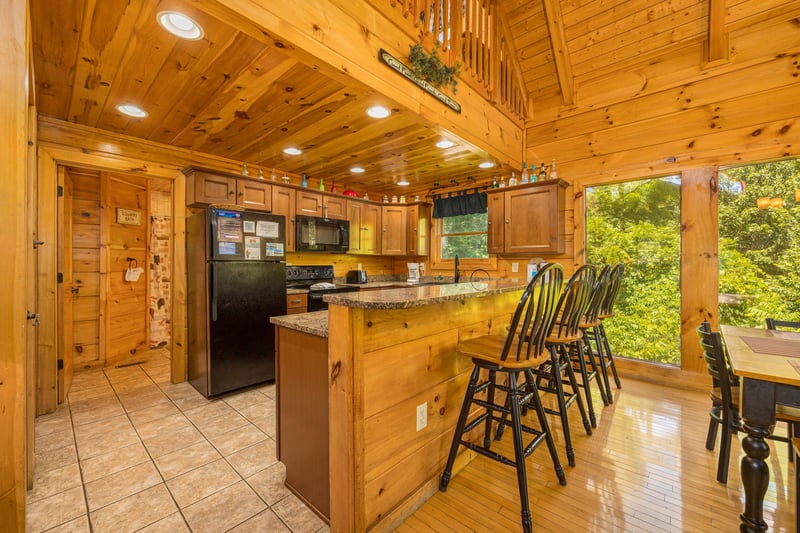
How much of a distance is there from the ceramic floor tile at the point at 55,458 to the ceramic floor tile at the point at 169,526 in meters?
0.97

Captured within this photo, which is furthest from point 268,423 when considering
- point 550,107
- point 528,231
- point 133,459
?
point 550,107

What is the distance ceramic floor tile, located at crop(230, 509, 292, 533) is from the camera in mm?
1479

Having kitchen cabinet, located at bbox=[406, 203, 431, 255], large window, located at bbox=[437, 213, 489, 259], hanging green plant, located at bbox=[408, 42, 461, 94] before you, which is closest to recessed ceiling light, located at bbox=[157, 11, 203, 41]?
hanging green plant, located at bbox=[408, 42, 461, 94]

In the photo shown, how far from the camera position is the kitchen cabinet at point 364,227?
15.0ft

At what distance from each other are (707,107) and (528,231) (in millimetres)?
1859

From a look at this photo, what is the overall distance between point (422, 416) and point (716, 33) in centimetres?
401

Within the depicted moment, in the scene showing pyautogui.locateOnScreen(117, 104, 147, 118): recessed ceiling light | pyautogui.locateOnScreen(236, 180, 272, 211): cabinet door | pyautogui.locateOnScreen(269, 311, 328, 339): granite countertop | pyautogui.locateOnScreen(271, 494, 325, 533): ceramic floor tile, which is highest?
pyautogui.locateOnScreen(117, 104, 147, 118): recessed ceiling light

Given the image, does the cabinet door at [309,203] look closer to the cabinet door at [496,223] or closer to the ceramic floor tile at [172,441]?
the cabinet door at [496,223]

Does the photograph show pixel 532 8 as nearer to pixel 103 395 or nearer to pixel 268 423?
pixel 268 423

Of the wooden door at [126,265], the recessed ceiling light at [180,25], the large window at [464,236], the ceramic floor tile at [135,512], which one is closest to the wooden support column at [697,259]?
the large window at [464,236]

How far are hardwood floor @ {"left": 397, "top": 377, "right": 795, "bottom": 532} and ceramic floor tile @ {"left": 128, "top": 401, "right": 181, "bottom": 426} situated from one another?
222 centimetres

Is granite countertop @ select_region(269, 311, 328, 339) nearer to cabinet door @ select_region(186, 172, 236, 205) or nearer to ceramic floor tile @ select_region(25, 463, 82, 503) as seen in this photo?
ceramic floor tile @ select_region(25, 463, 82, 503)

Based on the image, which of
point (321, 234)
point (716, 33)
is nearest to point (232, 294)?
point (321, 234)

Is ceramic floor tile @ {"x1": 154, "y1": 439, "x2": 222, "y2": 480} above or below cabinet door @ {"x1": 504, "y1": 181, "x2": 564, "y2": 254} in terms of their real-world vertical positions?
below
